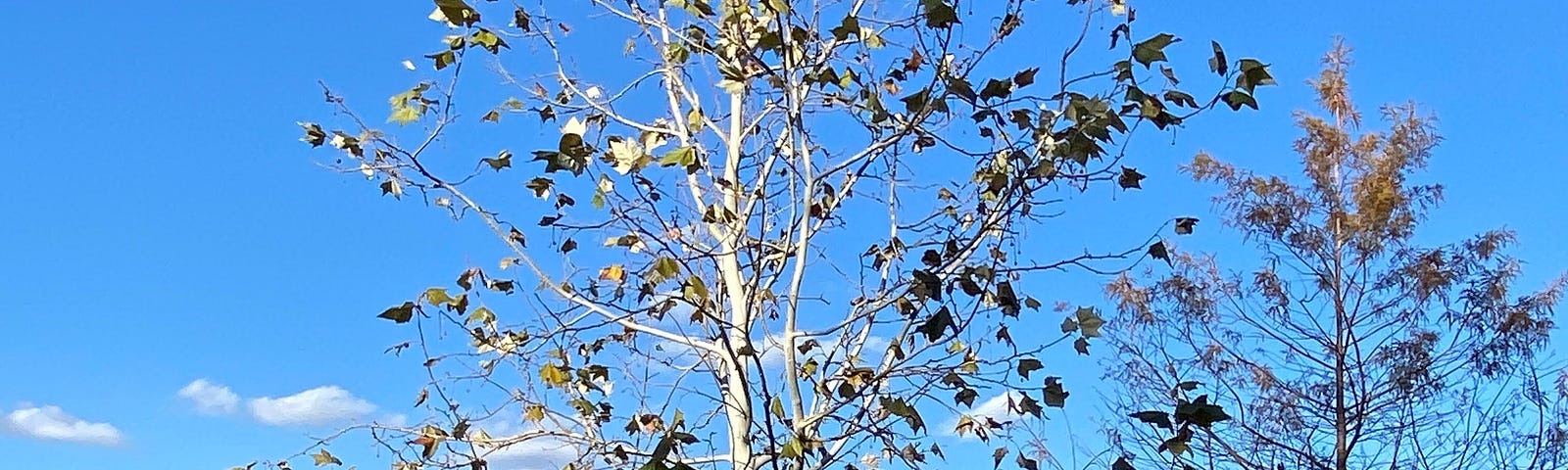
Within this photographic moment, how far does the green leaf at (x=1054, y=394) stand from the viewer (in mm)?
2287

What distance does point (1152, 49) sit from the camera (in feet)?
7.02

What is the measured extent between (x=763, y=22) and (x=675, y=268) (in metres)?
0.64

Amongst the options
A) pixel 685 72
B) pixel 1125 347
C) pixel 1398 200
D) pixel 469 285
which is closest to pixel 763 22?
pixel 685 72

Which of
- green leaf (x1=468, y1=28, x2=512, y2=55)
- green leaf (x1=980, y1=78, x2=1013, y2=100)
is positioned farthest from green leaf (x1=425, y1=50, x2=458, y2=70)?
green leaf (x1=980, y1=78, x2=1013, y2=100)

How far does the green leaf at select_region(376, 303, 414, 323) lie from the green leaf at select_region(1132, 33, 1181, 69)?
4.32 feet

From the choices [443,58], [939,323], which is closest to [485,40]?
[443,58]

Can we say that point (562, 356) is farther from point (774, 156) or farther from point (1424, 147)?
point (1424, 147)

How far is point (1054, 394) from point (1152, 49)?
0.62 metres

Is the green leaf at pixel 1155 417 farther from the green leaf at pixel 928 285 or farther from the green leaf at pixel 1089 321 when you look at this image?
the green leaf at pixel 928 285

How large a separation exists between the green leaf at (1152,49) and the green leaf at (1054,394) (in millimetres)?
577

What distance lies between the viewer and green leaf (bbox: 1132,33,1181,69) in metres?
2.12

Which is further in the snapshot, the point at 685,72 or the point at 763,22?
the point at 685,72

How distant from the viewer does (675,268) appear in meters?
2.20

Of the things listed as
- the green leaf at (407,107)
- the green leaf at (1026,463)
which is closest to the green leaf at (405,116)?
the green leaf at (407,107)
